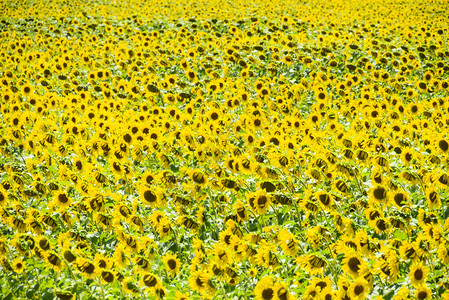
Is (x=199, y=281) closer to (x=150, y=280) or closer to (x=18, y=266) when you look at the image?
(x=150, y=280)

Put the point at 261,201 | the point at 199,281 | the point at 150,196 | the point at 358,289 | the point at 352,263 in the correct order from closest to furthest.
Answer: the point at 358,289 < the point at 352,263 < the point at 199,281 < the point at 261,201 < the point at 150,196

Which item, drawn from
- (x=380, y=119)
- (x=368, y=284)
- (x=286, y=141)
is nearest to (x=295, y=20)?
(x=380, y=119)

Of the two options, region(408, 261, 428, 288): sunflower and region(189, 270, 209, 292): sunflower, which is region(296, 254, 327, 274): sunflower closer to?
region(408, 261, 428, 288): sunflower

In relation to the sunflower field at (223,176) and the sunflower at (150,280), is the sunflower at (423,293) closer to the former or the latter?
the sunflower field at (223,176)

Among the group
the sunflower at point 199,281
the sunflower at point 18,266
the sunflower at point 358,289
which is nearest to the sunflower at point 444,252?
the sunflower at point 358,289

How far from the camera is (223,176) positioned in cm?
608

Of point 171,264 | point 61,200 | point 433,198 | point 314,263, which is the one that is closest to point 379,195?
point 433,198

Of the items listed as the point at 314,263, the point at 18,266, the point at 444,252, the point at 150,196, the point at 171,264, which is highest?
the point at 444,252

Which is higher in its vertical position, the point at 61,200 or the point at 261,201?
the point at 261,201

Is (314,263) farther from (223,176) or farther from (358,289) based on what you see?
(223,176)

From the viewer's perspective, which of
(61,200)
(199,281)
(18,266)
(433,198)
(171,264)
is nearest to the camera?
(199,281)

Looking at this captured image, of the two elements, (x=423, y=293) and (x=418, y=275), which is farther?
(x=418, y=275)

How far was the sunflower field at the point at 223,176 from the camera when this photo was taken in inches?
175

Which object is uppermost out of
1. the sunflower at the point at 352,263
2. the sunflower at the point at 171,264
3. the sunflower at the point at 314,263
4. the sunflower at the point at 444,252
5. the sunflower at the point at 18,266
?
the sunflower at the point at 444,252
